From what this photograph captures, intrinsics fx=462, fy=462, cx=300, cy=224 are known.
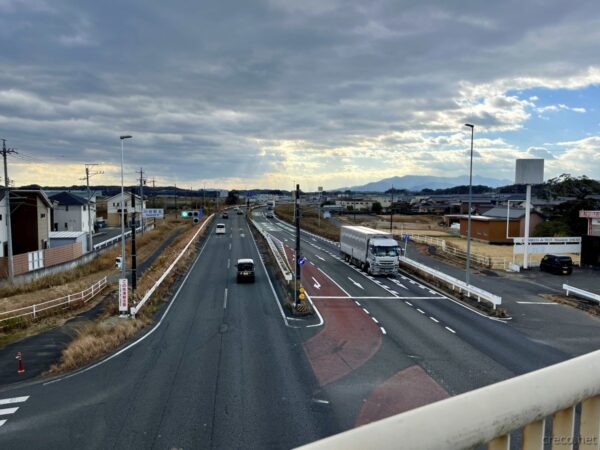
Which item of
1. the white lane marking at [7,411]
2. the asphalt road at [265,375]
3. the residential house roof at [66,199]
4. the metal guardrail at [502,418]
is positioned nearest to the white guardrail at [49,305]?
the asphalt road at [265,375]

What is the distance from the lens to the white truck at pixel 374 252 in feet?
122

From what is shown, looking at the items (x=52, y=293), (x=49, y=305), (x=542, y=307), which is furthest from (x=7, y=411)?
(x=542, y=307)

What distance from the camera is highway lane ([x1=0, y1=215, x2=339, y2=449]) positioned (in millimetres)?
11789

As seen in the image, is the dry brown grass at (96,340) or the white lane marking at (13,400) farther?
the dry brown grass at (96,340)

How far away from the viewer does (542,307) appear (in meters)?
27.9

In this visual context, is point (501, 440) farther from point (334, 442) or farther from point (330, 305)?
point (330, 305)

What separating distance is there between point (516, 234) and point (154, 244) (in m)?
48.9

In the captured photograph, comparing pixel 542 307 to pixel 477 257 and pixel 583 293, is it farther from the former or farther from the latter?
pixel 477 257

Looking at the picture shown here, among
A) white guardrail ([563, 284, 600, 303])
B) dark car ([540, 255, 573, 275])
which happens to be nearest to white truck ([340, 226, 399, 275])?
white guardrail ([563, 284, 600, 303])

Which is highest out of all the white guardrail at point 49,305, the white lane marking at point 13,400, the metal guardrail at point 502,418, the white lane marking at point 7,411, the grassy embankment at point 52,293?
the metal guardrail at point 502,418

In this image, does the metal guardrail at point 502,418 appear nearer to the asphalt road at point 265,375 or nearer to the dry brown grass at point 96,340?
the asphalt road at point 265,375

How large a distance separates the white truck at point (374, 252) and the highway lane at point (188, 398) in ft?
53.4

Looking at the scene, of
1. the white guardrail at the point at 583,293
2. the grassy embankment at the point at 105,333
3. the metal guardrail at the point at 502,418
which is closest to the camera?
the metal guardrail at the point at 502,418

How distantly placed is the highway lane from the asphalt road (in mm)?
47
